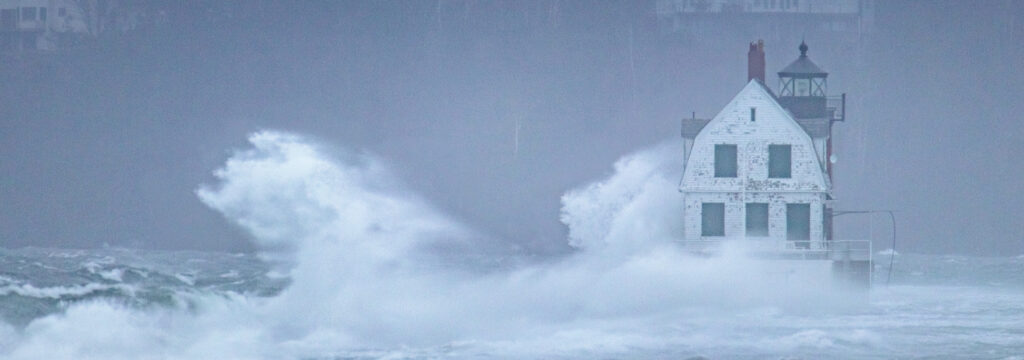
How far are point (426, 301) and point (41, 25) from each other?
141 meters

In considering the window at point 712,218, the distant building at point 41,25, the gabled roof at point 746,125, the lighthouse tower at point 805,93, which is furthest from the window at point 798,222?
the distant building at point 41,25

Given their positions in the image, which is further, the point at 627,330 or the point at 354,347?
the point at 627,330

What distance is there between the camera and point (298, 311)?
125ft

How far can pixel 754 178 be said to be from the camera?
48.9m

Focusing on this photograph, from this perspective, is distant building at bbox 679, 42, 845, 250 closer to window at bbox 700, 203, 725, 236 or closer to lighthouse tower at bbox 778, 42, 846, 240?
window at bbox 700, 203, 725, 236

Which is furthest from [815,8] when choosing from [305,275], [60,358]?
[60,358]

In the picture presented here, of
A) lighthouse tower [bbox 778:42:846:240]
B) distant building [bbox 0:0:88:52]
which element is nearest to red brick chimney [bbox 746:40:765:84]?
lighthouse tower [bbox 778:42:846:240]

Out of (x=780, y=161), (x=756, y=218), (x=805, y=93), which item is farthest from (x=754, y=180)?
(x=805, y=93)

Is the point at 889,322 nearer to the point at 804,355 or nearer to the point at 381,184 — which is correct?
the point at 804,355

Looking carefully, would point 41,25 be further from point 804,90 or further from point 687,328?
point 687,328

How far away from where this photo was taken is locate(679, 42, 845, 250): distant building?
48750mm

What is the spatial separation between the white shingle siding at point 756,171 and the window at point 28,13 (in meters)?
126

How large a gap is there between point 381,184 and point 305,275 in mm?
11783

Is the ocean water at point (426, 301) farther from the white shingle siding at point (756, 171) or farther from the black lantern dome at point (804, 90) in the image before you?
the black lantern dome at point (804, 90)
